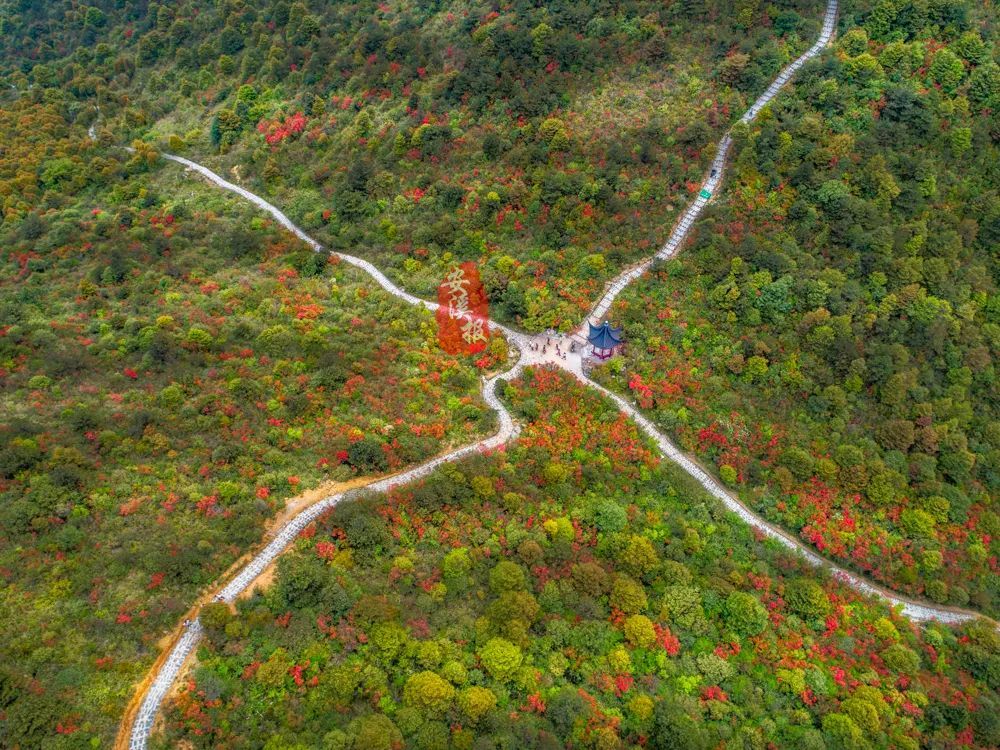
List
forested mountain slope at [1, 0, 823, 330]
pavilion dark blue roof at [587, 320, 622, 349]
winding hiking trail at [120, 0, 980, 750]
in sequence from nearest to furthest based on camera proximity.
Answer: winding hiking trail at [120, 0, 980, 750]
pavilion dark blue roof at [587, 320, 622, 349]
forested mountain slope at [1, 0, 823, 330]

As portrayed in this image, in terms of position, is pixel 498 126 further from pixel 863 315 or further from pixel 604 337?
pixel 863 315

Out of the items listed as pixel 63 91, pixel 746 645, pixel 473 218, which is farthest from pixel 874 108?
pixel 63 91

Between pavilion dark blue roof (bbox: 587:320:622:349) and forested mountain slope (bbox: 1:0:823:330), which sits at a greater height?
forested mountain slope (bbox: 1:0:823:330)

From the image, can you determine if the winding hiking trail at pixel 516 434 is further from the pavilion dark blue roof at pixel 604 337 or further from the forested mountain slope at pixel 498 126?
the pavilion dark blue roof at pixel 604 337

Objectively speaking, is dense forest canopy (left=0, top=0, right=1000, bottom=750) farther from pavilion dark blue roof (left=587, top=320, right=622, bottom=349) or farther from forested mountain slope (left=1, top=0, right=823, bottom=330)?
pavilion dark blue roof (left=587, top=320, right=622, bottom=349)

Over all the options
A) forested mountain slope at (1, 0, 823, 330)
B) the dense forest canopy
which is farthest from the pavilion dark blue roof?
forested mountain slope at (1, 0, 823, 330)

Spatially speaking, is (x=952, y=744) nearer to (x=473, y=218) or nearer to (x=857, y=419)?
(x=857, y=419)

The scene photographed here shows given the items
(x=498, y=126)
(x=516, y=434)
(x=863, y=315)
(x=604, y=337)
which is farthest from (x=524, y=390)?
(x=498, y=126)

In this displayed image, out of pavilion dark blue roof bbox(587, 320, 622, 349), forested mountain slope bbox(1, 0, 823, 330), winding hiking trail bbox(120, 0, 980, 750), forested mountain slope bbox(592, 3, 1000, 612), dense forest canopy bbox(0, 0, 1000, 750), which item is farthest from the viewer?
forested mountain slope bbox(1, 0, 823, 330)
